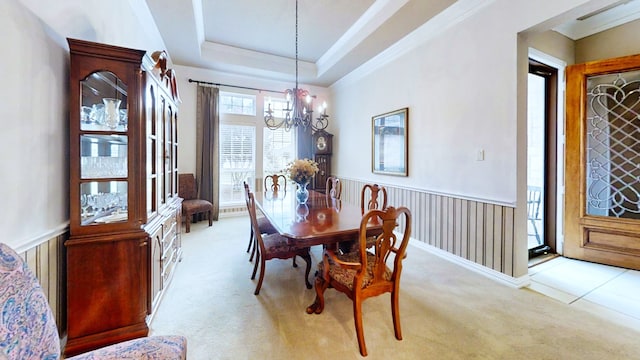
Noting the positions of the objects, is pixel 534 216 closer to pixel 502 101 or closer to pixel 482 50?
pixel 502 101

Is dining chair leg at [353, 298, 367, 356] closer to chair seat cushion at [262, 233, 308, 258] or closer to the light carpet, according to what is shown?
the light carpet

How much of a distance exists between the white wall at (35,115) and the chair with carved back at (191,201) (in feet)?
9.16

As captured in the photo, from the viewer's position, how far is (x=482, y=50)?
2.81m

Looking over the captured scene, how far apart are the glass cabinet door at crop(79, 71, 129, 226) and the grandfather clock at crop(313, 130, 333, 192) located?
168 inches

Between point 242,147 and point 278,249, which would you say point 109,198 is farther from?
point 242,147

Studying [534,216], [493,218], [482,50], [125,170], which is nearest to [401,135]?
[482,50]

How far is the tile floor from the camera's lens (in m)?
2.14

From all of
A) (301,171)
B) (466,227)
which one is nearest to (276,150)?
(301,171)

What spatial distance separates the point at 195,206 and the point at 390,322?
3732mm

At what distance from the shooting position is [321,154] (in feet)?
19.6

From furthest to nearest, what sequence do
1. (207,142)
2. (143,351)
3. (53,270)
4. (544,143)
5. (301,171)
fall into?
(207,142) → (544,143) → (301,171) → (53,270) → (143,351)

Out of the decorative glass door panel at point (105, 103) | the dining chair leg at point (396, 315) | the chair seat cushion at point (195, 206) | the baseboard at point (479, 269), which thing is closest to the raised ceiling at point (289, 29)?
the decorative glass door panel at point (105, 103)

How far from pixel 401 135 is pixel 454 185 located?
1.18m

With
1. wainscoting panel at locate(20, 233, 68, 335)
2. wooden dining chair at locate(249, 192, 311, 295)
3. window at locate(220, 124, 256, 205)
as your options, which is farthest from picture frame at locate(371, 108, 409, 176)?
wainscoting panel at locate(20, 233, 68, 335)
